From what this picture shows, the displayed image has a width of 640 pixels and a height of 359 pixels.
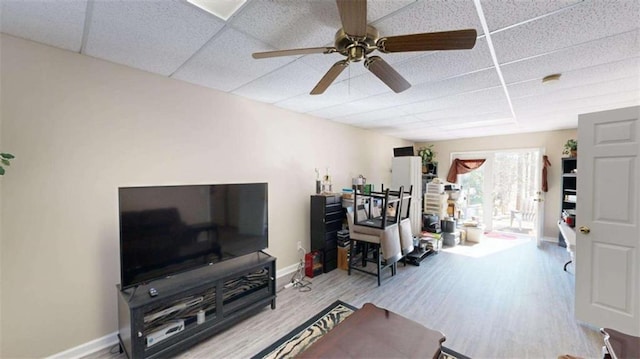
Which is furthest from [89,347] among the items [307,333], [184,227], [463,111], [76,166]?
[463,111]

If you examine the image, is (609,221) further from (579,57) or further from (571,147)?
(571,147)

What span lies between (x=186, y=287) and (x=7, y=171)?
143 centimetres

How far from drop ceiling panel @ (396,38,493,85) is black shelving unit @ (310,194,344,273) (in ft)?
6.33

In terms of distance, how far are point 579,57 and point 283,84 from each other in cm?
246

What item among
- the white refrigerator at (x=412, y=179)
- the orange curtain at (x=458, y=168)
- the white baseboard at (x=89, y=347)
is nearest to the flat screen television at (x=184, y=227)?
the white baseboard at (x=89, y=347)

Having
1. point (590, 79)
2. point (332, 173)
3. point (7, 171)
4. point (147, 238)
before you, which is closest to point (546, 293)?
point (590, 79)

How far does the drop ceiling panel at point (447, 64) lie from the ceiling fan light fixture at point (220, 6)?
1.32 meters

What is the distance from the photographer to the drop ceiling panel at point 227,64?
5.58 ft

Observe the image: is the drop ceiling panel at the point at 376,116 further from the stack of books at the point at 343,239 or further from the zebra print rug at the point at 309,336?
the zebra print rug at the point at 309,336

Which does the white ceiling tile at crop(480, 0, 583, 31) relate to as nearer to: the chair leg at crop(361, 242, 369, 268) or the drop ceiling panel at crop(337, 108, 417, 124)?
the drop ceiling panel at crop(337, 108, 417, 124)

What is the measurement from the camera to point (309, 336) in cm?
215

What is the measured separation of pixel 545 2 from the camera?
1.29m

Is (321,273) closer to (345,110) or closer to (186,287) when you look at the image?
(186,287)

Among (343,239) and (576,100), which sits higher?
(576,100)
